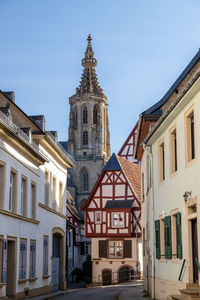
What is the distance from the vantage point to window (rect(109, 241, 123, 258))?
42875mm

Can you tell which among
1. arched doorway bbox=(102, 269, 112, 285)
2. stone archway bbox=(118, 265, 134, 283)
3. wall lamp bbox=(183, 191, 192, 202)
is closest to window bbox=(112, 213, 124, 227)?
stone archway bbox=(118, 265, 134, 283)

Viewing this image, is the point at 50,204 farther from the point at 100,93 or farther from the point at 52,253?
the point at 100,93

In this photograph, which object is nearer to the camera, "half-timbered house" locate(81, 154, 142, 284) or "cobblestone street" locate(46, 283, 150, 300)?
"cobblestone street" locate(46, 283, 150, 300)

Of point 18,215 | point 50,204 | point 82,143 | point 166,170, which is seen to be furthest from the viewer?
point 82,143

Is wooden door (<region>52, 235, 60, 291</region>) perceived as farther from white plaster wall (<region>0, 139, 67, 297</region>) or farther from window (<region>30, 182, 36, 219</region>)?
window (<region>30, 182, 36, 219</region>)

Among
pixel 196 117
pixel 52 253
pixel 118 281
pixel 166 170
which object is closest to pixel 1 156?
pixel 166 170

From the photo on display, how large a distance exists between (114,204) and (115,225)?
5.61 ft

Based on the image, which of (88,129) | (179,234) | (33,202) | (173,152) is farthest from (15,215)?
(88,129)

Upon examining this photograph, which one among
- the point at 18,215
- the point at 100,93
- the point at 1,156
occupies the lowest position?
the point at 18,215

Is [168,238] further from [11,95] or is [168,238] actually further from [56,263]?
[56,263]

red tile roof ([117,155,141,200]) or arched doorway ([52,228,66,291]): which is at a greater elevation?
red tile roof ([117,155,141,200])

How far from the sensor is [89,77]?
105 metres

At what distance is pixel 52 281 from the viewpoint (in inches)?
1099

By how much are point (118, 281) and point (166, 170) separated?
87.3ft
